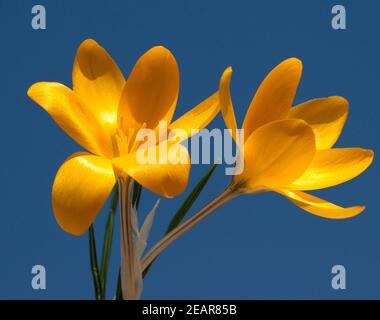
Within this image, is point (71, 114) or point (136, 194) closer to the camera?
point (71, 114)

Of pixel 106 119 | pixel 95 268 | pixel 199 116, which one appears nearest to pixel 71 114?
pixel 106 119

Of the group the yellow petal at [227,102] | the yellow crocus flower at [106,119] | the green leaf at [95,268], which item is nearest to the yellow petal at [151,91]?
the yellow crocus flower at [106,119]

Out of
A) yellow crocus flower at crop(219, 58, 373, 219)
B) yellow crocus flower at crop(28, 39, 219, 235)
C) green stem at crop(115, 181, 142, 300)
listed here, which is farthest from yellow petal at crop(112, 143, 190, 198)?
green stem at crop(115, 181, 142, 300)

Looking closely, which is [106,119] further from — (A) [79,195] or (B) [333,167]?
(B) [333,167]

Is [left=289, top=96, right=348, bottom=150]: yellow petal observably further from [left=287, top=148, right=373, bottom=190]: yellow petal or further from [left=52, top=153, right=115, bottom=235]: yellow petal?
[left=52, top=153, right=115, bottom=235]: yellow petal

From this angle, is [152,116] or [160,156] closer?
[160,156]
